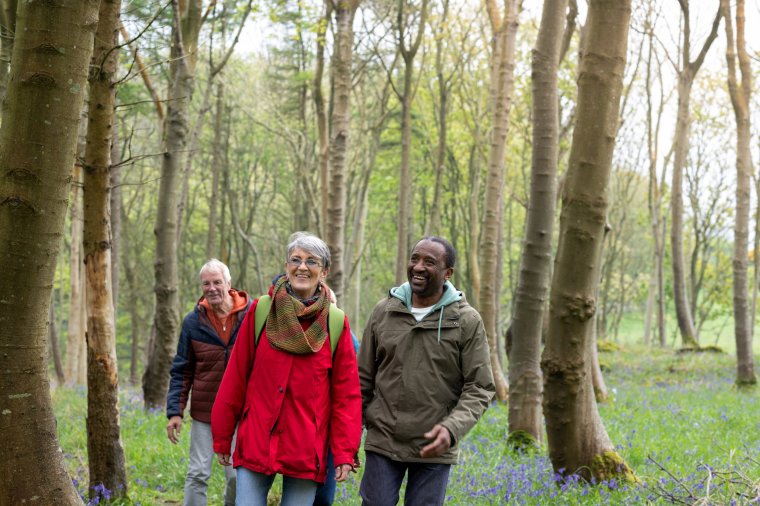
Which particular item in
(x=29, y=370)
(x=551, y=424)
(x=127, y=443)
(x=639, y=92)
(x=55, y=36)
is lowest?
(x=127, y=443)

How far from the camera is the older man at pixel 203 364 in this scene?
5730 millimetres

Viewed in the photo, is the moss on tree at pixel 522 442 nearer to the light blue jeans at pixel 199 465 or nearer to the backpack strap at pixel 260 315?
the light blue jeans at pixel 199 465

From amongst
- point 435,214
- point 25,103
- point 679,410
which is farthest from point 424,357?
point 435,214

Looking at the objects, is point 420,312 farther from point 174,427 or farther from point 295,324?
point 174,427

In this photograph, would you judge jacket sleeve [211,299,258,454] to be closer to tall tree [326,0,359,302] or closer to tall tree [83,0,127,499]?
tall tree [83,0,127,499]

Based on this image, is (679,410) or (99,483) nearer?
(99,483)

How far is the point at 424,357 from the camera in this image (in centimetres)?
440

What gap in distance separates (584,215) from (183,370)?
3.35 metres

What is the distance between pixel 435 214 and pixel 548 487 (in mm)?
14455

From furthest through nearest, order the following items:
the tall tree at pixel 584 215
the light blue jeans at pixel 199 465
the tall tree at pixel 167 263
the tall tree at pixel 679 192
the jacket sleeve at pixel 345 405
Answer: the tall tree at pixel 679 192 < the tall tree at pixel 167 263 < the tall tree at pixel 584 215 < the light blue jeans at pixel 199 465 < the jacket sleeve at pixel 345 405

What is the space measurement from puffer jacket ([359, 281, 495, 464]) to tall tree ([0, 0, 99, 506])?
1820 millimetres

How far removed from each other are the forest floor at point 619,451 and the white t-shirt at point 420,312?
2017 millimetres

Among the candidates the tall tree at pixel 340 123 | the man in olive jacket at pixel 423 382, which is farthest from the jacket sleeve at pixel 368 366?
the tall tree at pixel 340 123

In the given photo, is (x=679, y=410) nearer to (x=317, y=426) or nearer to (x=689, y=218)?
(x=317, y=426)
